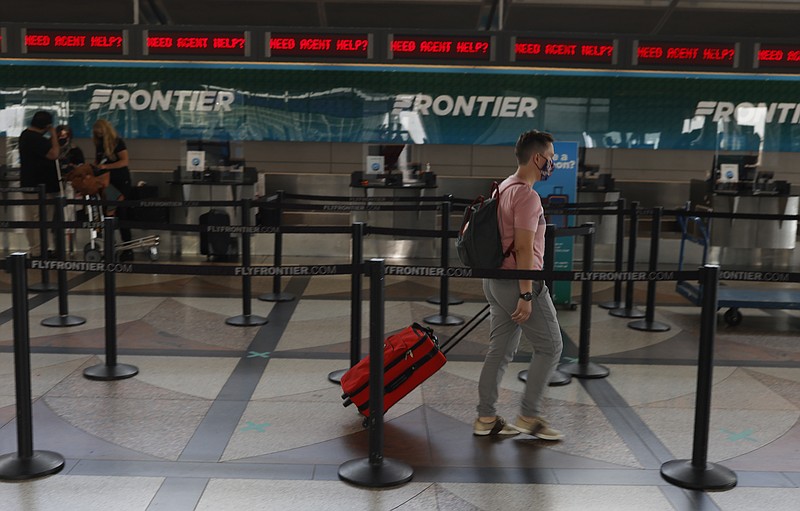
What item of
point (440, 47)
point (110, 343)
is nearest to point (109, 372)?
point (110, 343)

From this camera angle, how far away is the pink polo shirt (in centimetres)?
448

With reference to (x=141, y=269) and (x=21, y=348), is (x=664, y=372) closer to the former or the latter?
(x=141, y=269)

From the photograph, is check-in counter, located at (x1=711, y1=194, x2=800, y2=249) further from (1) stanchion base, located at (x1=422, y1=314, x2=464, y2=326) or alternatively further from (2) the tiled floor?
(1) stanchion base, located at (x1=422, y1=314, x2=464, y2=326)

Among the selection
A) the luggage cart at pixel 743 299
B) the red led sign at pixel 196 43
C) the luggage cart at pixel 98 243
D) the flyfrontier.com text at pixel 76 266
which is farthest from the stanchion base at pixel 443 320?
the red led sign at pixel 196 43

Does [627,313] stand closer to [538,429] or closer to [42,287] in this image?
[538,429]

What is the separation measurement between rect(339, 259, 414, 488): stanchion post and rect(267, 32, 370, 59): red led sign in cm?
759

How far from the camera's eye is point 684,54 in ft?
36.9

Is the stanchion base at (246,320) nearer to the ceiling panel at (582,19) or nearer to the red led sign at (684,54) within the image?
the red led sign at (684,54)

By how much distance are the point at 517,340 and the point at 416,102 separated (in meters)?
9.12

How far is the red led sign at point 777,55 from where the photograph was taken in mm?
11336

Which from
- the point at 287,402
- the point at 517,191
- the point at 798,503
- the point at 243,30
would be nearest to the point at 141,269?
the point at 287,402

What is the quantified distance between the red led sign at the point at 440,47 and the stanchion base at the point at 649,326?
474 cm

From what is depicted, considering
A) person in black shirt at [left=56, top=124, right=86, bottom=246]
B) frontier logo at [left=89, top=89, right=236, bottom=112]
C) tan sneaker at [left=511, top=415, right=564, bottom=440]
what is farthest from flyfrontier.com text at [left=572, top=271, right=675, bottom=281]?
frontier logo at [left=89, top=89, right=236, bottom=112]

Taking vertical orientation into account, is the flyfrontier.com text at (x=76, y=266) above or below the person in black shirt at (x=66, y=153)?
below
